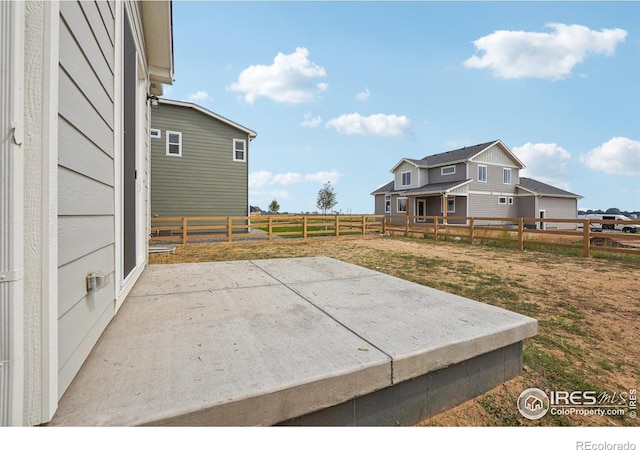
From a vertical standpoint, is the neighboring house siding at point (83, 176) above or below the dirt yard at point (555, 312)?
above

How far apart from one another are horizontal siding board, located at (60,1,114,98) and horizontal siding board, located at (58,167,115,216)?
1.59ft

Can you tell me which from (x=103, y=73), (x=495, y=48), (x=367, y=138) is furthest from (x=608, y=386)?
(x=367, y=138)

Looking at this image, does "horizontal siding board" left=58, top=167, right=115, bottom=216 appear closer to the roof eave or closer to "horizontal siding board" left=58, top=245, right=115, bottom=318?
"horizontal siding board" left=58, top=245, right=115, bottom=318

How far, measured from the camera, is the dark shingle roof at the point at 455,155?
59.7 ft

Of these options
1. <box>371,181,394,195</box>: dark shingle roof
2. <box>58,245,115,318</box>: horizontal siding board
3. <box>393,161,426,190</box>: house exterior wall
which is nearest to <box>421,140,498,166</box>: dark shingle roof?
<box>393,161,426,190</box>: house exterior wall

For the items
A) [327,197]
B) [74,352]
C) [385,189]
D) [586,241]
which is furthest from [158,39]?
[327,197]

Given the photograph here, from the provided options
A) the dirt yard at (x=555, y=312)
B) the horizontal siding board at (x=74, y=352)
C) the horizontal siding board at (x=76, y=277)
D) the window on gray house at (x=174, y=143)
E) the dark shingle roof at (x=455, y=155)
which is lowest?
the dirt yard at (x=555, y=312)

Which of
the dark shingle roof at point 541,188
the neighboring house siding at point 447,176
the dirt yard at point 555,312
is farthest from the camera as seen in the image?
the dark shingle roof at point 541,188

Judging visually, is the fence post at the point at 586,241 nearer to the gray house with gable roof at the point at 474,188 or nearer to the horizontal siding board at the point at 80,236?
the horizontal siding board at the point at 80,236

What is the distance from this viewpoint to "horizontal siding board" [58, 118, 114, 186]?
3.57ft

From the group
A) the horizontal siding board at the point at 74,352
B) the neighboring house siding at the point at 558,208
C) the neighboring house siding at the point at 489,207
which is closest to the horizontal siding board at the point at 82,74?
the horizontal siding board at the point at 74,352

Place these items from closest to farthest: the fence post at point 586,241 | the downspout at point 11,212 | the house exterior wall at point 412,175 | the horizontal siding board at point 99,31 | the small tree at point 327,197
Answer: the downspout at point 11,212, the horizontal siding board at point 99,31, the fence post at point 586,241, the house exterior wall at point 412,175, the small tree at point 327,197

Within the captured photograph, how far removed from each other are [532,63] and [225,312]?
778 cm

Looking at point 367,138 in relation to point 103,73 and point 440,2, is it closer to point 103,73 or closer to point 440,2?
point 440,2
